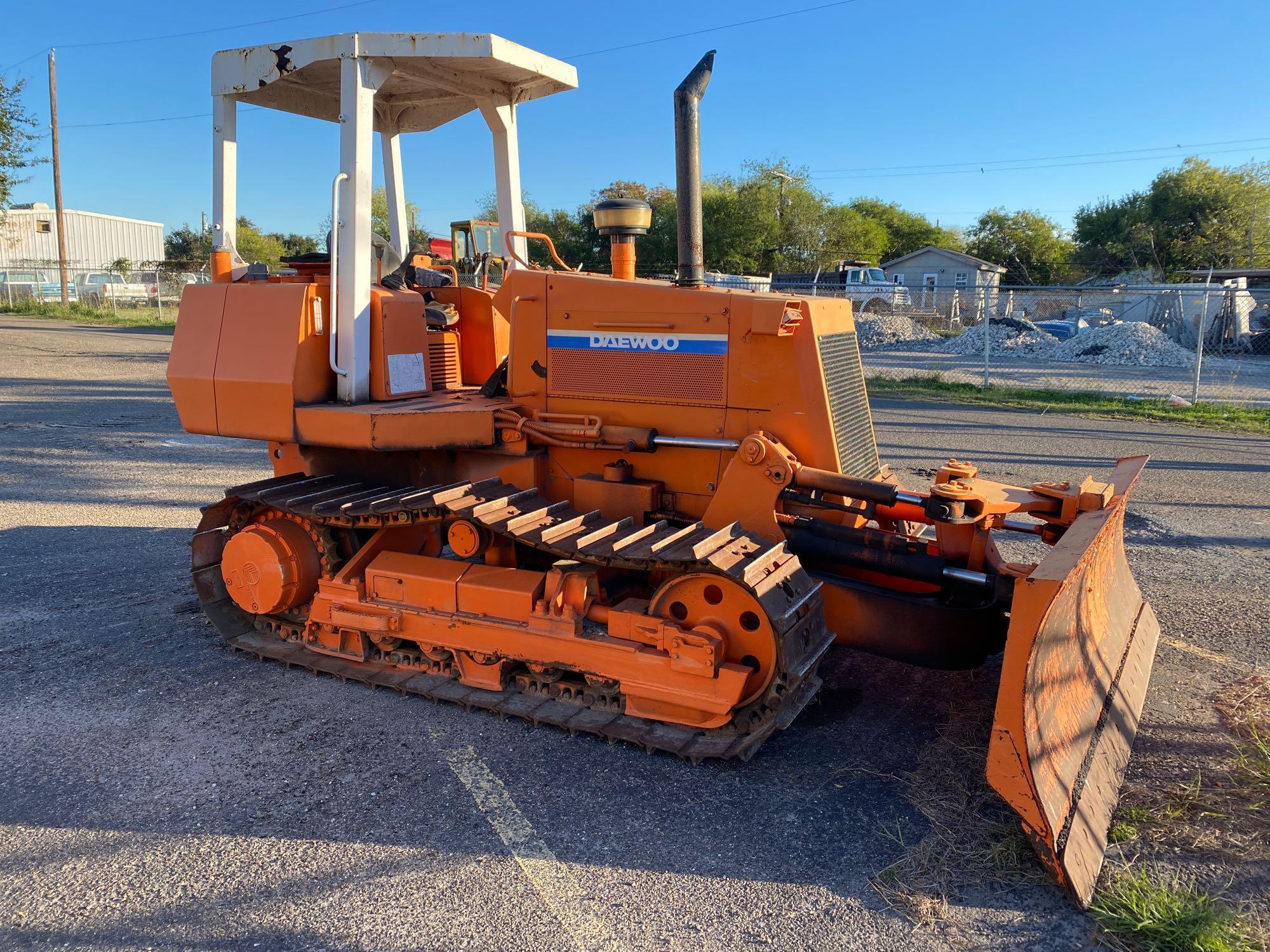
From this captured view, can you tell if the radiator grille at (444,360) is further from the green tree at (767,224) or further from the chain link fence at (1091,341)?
the green tree at (767,224)

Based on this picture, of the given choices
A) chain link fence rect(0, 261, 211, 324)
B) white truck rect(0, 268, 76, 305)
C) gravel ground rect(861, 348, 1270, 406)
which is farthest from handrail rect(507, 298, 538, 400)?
white truck rect(0, 268, 76, 305)

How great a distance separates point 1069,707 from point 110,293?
42170 mm

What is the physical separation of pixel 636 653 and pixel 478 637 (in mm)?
930

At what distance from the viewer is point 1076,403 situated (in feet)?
52.7

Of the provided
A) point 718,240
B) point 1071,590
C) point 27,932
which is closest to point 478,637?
point 27,932

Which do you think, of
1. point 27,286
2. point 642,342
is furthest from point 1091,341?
point 27,286

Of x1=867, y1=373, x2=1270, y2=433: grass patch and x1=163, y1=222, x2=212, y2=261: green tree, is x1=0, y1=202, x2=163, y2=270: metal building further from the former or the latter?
x1=867, y1=373, x2=1270, y2=433: grass patch

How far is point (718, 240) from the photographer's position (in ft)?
153

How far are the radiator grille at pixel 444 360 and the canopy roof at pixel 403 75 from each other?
156 cm

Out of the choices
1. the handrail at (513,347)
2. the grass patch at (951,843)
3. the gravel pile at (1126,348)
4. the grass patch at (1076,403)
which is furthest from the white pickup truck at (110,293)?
the grass patch at (951,843)

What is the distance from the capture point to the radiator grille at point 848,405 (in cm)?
469

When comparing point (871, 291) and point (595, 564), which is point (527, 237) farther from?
point (871, 291)

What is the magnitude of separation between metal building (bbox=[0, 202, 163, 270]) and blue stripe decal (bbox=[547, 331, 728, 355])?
170ft

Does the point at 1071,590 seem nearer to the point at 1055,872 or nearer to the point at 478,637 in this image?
the point at 1055,872
